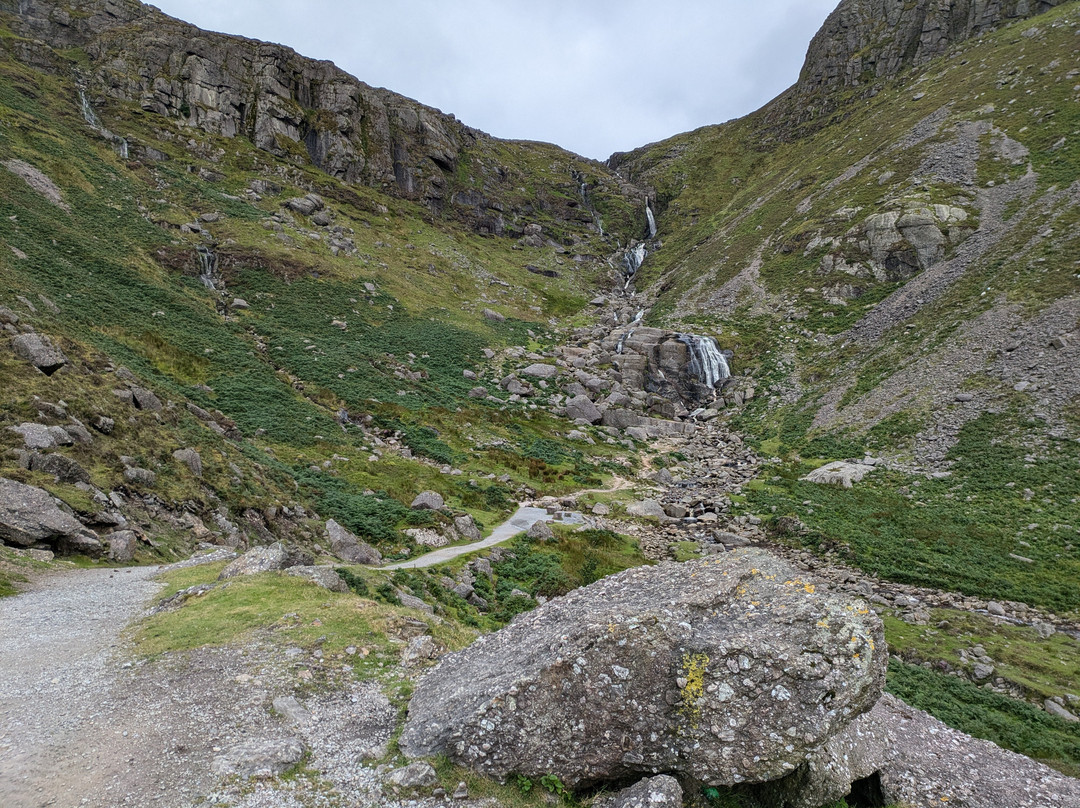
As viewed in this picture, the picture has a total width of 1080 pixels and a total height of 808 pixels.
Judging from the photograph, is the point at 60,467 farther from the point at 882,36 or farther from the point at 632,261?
the point at 882,36

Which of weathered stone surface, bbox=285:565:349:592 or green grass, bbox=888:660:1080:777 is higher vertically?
weathered stone surface, bbox=285:565:349:592

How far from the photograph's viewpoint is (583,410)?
55.1 m

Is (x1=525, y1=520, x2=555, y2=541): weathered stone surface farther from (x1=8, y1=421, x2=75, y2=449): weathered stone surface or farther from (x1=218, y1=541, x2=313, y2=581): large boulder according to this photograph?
(x1=8, y1=421, x2=75, y2=449): weathered stone surface

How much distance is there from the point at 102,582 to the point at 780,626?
59.5 ft

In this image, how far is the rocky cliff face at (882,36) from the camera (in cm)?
8875

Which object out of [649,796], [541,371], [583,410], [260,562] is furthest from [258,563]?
[541,371]

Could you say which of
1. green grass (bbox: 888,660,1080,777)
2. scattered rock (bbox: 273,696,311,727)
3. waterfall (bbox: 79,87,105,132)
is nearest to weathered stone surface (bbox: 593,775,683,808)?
scattered rock (bbox: 273,696,311,727)

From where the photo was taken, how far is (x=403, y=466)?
3512cm

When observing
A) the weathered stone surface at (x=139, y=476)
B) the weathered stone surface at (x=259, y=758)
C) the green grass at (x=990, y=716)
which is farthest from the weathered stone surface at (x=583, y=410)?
the weathered stone surface at (x=259, y=758)

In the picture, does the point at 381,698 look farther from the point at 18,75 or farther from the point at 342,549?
the point at 18,75

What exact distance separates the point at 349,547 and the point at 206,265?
48537mm

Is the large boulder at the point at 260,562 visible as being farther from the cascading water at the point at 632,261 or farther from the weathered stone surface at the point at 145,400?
the cascading water at the point at 632,261

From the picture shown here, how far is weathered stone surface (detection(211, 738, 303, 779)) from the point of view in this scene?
724 cm

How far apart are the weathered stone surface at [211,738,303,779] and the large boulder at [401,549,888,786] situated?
1728 millimetres
